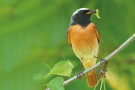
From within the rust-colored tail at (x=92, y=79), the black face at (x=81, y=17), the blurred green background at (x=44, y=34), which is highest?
the black face at (x=81, y=17)

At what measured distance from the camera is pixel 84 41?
172 cm

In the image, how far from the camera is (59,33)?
78.4 inches

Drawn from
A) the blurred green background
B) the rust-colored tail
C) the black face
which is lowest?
the rust-colored tail

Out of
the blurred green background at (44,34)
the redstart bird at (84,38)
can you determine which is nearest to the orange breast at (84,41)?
the redstart bird at (84,38)

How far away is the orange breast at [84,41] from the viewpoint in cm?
171

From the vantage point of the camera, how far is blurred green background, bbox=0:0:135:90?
1.91 metres

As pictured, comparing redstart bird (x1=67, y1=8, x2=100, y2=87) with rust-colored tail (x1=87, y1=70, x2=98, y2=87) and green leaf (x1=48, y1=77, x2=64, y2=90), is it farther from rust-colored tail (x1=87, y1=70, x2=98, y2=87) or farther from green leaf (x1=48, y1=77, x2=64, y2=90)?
green leaf (x1=48, y1=77, x2=64, y2=90)

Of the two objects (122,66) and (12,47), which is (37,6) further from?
(122,66)

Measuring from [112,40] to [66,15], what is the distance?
0.26 m

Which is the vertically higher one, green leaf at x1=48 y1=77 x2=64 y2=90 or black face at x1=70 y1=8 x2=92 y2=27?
black face at x1=70 y1=8 x2=92 y2=27

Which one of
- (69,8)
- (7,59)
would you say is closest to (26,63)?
(7,59)

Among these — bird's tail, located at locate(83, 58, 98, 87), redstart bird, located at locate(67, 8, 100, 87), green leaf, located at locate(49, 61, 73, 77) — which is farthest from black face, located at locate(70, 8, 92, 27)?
green leaf, located at locate(49, 61, 73, 77)

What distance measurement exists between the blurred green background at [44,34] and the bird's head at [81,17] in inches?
9.2

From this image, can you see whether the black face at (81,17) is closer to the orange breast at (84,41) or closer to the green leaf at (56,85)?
the orange breast at (84,41)
